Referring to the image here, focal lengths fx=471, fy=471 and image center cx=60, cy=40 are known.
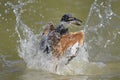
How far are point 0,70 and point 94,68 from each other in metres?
1.63

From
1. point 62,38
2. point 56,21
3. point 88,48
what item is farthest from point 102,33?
point 62,38

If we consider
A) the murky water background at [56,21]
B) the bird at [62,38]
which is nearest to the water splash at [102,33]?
the murky water background at [56,21]

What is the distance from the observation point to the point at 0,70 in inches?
318

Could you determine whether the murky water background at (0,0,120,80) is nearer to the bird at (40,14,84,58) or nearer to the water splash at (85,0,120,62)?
the water splash at (85,0,120,62)

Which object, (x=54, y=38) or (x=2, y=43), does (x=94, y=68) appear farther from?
(x=2, y=43)

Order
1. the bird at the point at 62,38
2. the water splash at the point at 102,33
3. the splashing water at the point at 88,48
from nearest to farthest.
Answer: the bird at the point at 62,38 < the splashing water at the point at 88,48 < the water splash at the point at 102,33

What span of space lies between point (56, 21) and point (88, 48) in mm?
2026

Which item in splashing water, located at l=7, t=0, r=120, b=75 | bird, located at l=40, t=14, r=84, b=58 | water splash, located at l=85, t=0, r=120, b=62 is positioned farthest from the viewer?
water splash, located at l=85, t=0, r=120, b=62

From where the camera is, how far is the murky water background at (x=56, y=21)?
7977 millimetres

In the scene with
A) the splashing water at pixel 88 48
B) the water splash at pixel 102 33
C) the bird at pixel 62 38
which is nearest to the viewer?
the bird at pixel 62 38

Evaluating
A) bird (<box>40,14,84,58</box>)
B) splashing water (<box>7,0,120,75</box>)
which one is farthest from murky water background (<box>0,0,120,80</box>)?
bird (<box>40,14,84,58</box>)

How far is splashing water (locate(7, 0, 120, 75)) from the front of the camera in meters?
7.97

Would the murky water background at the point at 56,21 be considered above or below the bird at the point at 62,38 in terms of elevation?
below

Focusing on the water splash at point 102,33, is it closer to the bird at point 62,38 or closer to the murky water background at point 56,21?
the murky water background at point 56,21
